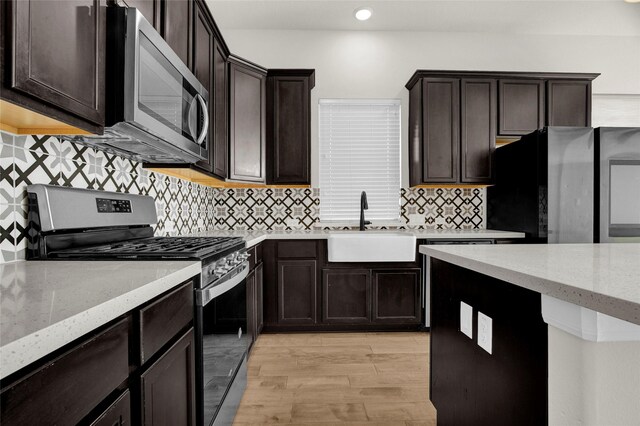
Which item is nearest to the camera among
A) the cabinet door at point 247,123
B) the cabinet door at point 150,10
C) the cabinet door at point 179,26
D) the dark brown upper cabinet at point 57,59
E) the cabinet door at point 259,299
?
the dark brown upper cabinet at point 57,59

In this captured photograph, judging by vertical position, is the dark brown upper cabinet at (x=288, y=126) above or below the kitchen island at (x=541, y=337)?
above

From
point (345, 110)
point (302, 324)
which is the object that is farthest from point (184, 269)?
point (345, 110)

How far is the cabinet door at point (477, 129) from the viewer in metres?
3.12

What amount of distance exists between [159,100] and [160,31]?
43 centimetres

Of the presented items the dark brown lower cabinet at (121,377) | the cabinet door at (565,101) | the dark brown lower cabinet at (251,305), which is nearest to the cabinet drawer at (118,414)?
the dark brown lower cabinet at (121,377)

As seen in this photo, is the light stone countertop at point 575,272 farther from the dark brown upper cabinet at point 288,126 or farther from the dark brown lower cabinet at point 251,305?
the dark brown upper cabinet at point 288,126

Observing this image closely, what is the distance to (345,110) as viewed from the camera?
3510 mm

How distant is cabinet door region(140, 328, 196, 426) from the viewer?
2.77ft

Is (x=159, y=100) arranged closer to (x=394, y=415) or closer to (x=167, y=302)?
(x=167, y=302)

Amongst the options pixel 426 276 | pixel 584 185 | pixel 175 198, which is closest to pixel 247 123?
pixel 175 198

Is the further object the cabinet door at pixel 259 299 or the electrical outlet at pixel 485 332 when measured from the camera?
the cabinet door at pixel 259 299

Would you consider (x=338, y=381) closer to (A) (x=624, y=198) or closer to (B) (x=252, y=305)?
(B) (x=252, y=305)

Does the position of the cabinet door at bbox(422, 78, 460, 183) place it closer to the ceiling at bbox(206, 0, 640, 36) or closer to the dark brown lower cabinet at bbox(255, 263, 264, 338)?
the ceiling at bbox(206, 0, 640, 36)

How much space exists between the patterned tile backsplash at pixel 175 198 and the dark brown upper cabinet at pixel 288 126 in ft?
1.23
